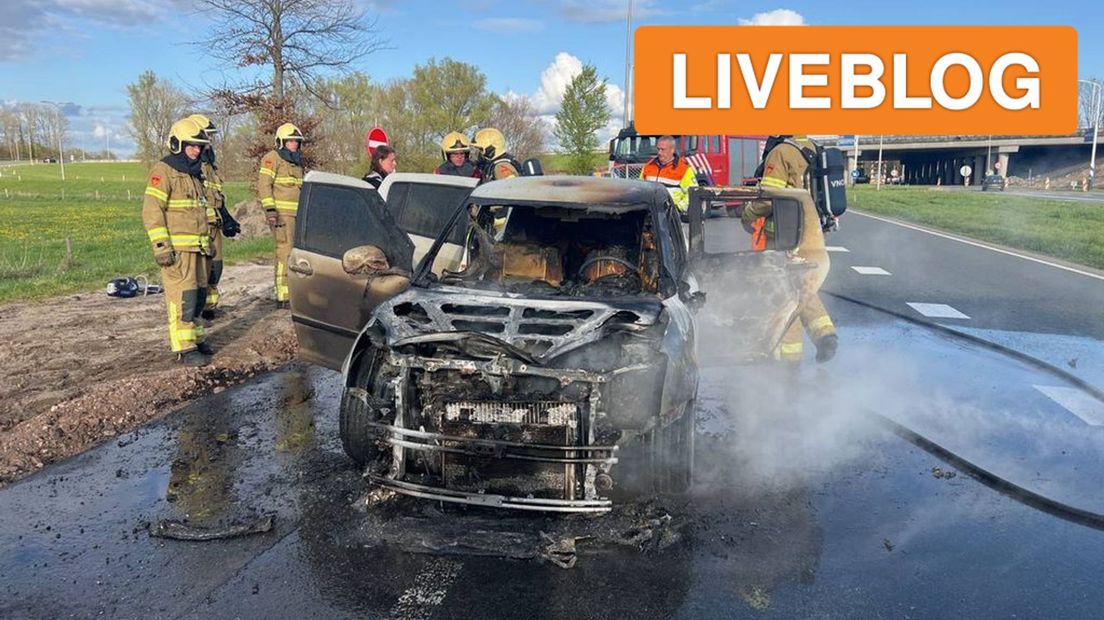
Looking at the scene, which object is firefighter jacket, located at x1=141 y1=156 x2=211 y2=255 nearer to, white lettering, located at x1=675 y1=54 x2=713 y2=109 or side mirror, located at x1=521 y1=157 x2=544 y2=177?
side mirror, located at x1=521 y1=157 x2=544 y2=177

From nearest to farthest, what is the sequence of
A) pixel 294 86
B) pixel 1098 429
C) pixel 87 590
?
pixel 87 590
pixel 1098 429
pixel 294 86

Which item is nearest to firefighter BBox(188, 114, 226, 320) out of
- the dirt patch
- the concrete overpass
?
the dirt patch

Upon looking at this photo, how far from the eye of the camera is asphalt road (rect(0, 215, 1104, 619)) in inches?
135

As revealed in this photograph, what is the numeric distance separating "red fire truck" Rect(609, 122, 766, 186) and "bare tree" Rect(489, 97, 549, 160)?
18.2m

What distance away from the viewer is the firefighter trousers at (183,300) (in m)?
7.22

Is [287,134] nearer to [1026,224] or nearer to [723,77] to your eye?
→ [723,77]

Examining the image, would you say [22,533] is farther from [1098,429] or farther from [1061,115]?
[1061,115]

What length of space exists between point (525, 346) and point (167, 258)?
4.50 metres

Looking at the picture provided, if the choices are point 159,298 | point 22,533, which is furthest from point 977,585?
point 159,298

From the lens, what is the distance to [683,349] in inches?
167

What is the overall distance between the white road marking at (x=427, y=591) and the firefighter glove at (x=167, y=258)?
462 centimetres

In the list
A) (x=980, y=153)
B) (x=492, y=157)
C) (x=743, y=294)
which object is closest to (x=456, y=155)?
(x=492, y=157)

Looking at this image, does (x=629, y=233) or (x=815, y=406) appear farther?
(x=815, y=406)

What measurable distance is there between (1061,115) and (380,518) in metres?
22.3
